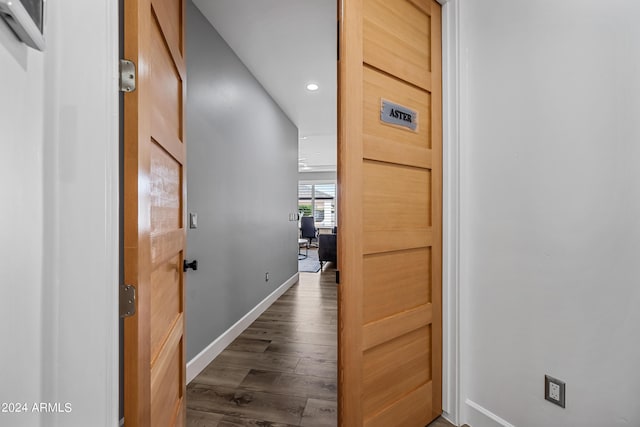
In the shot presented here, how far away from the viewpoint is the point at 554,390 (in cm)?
121

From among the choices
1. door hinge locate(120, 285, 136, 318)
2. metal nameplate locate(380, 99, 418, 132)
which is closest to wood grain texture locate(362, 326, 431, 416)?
door hinge locate(120, 285, 136, 318)

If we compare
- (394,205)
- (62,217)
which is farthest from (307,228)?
(62,217)

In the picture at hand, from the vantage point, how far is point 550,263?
122 cm

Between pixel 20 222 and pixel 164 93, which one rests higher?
pixel 164 93

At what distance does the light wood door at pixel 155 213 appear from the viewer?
79 centimetres

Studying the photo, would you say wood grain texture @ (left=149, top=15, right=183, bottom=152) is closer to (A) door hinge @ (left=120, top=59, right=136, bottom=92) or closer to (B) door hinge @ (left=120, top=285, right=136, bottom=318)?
(A) door hinge @ (left=120, top=59, right=136, bottom=92)

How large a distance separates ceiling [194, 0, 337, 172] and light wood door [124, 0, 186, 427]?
1014 mm

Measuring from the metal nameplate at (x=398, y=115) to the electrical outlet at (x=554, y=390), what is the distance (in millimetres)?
1289

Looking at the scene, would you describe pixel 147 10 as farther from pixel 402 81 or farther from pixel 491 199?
pixel 491 199

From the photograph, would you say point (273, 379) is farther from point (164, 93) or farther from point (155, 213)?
point (164, 93)

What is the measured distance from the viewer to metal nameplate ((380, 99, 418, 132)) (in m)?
1.34

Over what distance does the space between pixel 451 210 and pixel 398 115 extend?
1.93ft

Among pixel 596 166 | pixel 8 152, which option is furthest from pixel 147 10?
pixel 596 166

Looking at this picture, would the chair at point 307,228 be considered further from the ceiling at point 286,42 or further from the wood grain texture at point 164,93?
the wood grain texture at point 164,93
